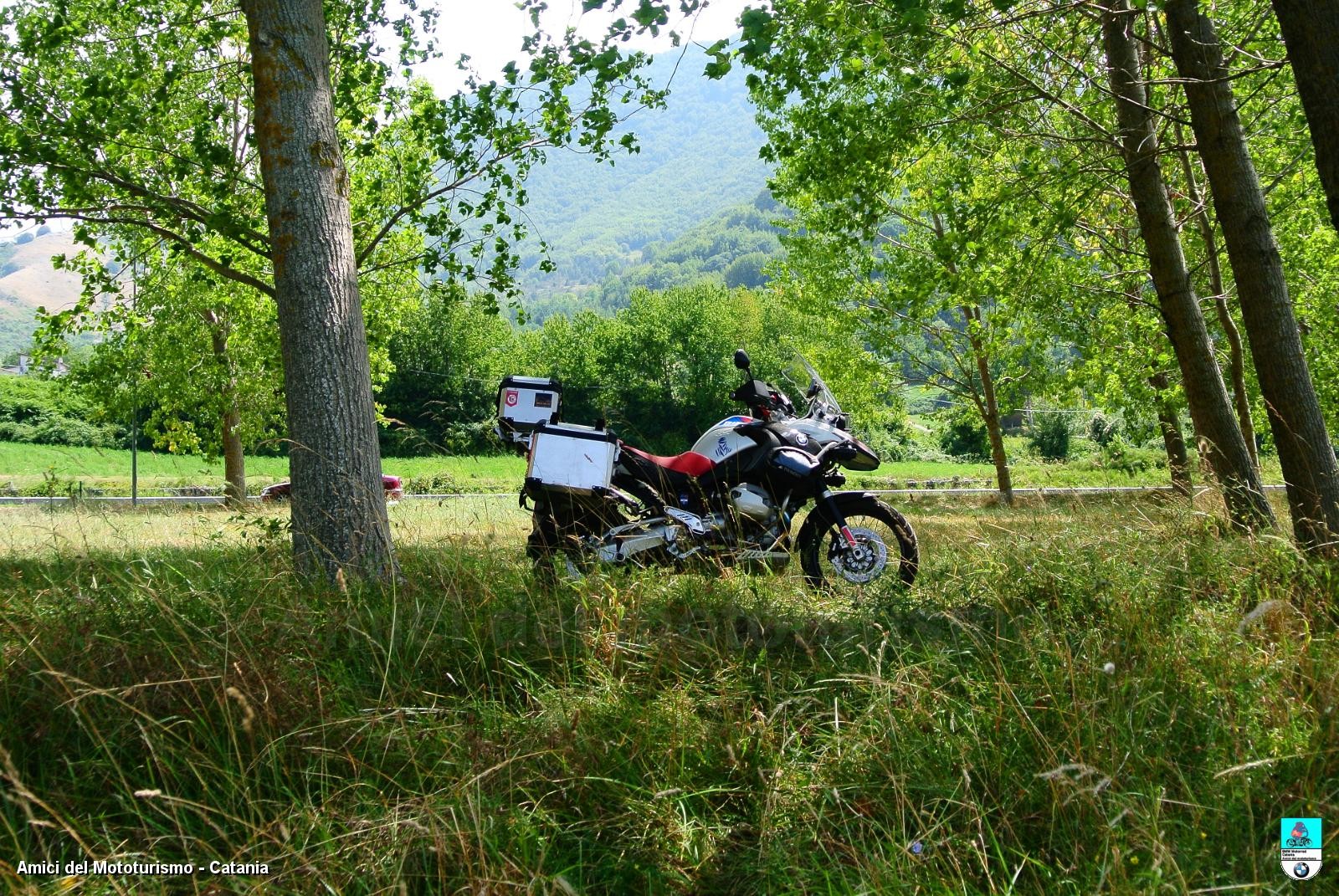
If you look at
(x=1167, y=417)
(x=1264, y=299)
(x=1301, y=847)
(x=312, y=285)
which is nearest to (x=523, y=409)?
(x=312, y=285)

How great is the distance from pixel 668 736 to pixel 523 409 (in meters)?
3.73

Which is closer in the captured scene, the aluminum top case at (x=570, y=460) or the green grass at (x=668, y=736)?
the green grass at (x=668, y=736)

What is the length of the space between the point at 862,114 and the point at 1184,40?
328 cm

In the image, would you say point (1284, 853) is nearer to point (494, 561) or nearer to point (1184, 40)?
point (494, 561)

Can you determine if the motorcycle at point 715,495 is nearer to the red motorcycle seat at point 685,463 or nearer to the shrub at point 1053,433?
the red motorcycle seat at point 685,463

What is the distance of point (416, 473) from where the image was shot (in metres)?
7.57

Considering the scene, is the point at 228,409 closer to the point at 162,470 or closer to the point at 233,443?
the point at 233,443

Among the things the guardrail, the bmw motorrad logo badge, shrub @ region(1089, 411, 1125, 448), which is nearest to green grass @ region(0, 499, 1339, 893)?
the bmw motorrad logo badge

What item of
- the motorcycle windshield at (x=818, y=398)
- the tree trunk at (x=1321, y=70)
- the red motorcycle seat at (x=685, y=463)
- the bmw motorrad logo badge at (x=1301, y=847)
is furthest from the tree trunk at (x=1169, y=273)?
the bmw motorrad logo badge at (x=1301, y=847)

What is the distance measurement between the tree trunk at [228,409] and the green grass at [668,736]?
1827 cm

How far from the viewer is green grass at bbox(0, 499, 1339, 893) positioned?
241 cm

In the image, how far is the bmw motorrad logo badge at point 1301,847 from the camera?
2.17 meters

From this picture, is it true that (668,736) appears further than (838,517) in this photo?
No

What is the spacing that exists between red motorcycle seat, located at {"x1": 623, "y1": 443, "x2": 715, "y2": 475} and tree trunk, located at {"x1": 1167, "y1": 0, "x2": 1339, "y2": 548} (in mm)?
A: 3328
